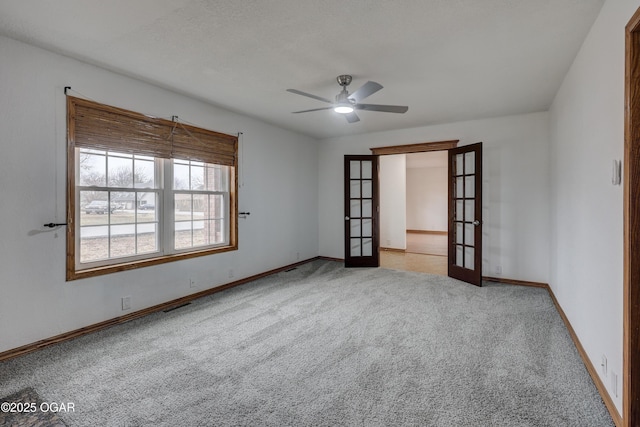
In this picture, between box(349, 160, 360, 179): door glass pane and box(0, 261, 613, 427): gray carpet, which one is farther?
box(349, 160, 360, 179): door glass pane

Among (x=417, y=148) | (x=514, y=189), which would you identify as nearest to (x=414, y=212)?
(x=417, y=148)

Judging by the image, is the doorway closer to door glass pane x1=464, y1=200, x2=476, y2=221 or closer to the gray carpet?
door glass pane x1=464, y1=200, x2=476, y2=221

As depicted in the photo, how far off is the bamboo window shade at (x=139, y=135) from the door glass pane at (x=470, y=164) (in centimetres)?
362

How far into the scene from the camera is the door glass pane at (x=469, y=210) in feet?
15.5

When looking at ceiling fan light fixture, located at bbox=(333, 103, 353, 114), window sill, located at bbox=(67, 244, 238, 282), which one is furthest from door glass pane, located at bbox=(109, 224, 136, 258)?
ceiling fan light fixture, located at bbox=(333, 103, 353, 114)

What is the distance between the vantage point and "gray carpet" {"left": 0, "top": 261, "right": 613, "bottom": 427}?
1810 mm

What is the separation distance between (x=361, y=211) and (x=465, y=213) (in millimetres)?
1850

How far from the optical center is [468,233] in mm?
4773

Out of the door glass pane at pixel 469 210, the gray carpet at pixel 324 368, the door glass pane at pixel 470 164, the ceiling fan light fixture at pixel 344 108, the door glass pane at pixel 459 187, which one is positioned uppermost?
the ceiling fan light fixture at pixel 344 108

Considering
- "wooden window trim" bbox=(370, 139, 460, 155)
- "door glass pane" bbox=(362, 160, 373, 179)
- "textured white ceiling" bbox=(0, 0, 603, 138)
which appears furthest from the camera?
"door glass pane" bbox=(362, 160, 373, 179)

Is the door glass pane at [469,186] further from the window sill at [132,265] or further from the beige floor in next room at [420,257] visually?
the window sill at [132,265]

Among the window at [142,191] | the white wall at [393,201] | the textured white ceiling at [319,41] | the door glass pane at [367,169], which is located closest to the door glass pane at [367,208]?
the door glass pane at [367,169]

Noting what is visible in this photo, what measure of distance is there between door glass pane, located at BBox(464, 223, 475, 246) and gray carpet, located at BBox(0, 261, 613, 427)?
1229 mm

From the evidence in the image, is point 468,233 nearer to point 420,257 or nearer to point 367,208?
point 367,208
